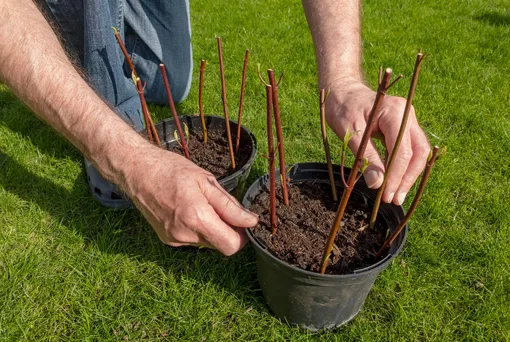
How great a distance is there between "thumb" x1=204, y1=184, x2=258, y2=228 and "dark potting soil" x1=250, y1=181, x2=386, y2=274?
0.27 metres

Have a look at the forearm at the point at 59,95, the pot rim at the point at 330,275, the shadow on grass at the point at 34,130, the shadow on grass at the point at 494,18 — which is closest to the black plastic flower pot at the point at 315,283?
the pot rim at the point at 330,275

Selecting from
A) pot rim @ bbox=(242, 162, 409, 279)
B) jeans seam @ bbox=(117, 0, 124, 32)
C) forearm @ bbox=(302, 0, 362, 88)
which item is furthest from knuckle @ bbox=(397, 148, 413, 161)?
jeans seam @ bbox=(117, 0, 124, 32)

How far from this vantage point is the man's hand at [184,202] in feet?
4.14

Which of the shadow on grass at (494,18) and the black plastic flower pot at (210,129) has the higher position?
the black plastic flower pot at (210,129)

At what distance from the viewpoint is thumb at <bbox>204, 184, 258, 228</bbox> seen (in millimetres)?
A: 1293

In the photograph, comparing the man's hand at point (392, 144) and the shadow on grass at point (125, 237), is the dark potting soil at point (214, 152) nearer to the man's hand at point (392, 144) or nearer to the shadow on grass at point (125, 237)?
the shadow on grass at point (125, 237)

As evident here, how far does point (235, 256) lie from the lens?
2.00 m

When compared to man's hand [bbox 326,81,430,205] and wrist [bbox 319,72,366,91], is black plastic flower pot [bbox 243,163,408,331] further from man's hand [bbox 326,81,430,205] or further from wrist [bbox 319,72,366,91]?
wrist [bbox 319,72,366,91]

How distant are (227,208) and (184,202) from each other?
132 mm

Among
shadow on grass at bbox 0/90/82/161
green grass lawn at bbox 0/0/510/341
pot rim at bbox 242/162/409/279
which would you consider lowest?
green grass lawn at bbox 0/0/510/341

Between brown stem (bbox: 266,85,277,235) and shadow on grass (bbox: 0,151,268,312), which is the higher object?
brown stem (bbox: 266,85,277,235)

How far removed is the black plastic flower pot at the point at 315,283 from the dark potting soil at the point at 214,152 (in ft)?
1.33

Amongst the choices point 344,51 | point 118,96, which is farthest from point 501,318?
point 118,96

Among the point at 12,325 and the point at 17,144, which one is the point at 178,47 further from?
the point at 12,325
